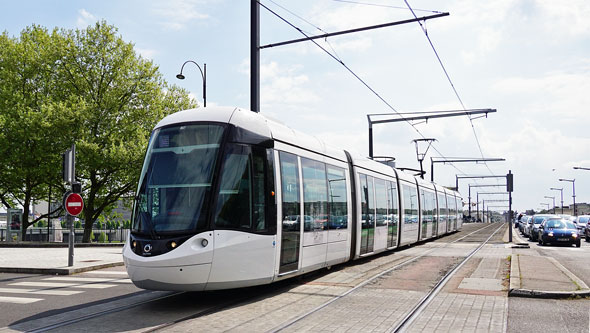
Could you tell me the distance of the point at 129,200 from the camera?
32.9 meters

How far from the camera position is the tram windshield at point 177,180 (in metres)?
8.34

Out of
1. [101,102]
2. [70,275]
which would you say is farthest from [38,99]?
[70,275]

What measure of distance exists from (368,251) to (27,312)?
30.8ft

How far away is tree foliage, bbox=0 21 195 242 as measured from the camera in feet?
94.4

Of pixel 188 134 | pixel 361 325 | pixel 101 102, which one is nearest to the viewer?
pixel 361 325

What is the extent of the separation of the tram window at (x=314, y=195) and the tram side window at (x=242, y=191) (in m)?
1.80

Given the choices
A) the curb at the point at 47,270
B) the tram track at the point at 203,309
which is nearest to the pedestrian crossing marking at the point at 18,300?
the tram track at the point at 203,309

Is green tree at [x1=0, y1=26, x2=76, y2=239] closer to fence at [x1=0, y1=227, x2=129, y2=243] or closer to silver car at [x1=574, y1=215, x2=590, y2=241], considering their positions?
fence at [x1=0, y1=227, x2=129, y2=243]

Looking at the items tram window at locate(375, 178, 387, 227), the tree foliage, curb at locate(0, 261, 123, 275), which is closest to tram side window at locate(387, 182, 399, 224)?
tram window at locate(375, 178, 387, 227)

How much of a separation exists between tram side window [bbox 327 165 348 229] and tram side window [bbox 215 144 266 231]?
3375 millimetres

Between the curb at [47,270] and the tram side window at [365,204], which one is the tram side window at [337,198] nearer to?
the tram side window at [365,204]

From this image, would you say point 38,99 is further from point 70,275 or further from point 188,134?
point 188,134

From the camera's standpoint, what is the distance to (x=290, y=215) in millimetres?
10117

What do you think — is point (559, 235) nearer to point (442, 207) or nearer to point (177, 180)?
point (442, 207)
